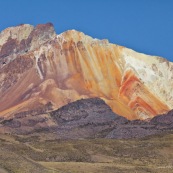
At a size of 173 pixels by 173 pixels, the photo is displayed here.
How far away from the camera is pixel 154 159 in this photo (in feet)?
419

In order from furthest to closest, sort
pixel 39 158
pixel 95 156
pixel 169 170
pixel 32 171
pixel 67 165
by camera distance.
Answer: pixel 95 156
pixel 39 158
pixel 169 170
pixel 67 165
pixel 32 171

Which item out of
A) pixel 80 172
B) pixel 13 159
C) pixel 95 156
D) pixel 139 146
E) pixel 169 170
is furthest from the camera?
pixel 139 146

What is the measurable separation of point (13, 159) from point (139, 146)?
8331cm

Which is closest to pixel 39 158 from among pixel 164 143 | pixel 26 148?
pixel 26 148

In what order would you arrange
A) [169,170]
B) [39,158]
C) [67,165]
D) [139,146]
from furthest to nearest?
[139,146] → [39,158] → [169,170] → [67,165]

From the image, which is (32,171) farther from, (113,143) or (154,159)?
(113,143)

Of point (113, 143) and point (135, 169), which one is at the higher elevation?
point (113, 143)

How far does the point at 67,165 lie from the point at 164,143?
6699 centimetres

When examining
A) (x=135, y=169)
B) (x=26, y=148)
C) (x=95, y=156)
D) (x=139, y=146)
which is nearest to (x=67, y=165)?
(x=135, y=169)

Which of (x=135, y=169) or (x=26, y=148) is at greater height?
(x=26, y=148)

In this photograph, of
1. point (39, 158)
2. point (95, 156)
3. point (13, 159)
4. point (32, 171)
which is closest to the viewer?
point (32, 171)

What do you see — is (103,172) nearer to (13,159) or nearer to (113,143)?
(13,159)

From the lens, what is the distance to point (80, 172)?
83.6m

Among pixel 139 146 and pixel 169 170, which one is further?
pixel 139 146
